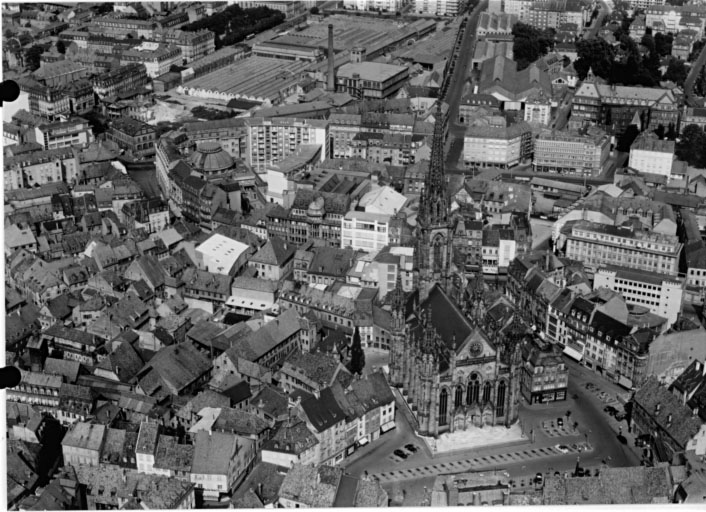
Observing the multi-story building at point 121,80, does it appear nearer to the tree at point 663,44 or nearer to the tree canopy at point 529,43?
the tree canopy at point 529,43

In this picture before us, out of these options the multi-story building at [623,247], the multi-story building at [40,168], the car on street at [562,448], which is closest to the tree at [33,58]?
the multi-story building at [40,168]

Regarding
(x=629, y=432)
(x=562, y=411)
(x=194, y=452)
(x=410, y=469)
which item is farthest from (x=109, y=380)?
(x=629, y=432)

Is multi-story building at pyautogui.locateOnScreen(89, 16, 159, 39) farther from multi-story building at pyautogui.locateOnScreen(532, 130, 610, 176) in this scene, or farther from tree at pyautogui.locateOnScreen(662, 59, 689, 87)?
tree at pyautogui.locateOnScreen(662, 59, 689, 87)

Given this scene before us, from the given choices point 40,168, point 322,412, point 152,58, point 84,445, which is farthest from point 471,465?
point 152,58

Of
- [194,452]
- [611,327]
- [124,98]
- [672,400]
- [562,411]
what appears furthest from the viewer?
[124,98]

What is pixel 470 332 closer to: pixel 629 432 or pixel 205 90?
pixel 629 432

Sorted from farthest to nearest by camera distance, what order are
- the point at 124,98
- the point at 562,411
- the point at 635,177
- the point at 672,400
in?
the point at 124,98 < the point at 635,177 < the point at 562,411 < the point at 672,400

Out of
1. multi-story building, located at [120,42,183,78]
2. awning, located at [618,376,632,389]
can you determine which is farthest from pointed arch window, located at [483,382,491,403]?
multi-story building, located at [120,42,183,78]

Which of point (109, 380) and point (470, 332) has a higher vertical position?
point (470, 332)
